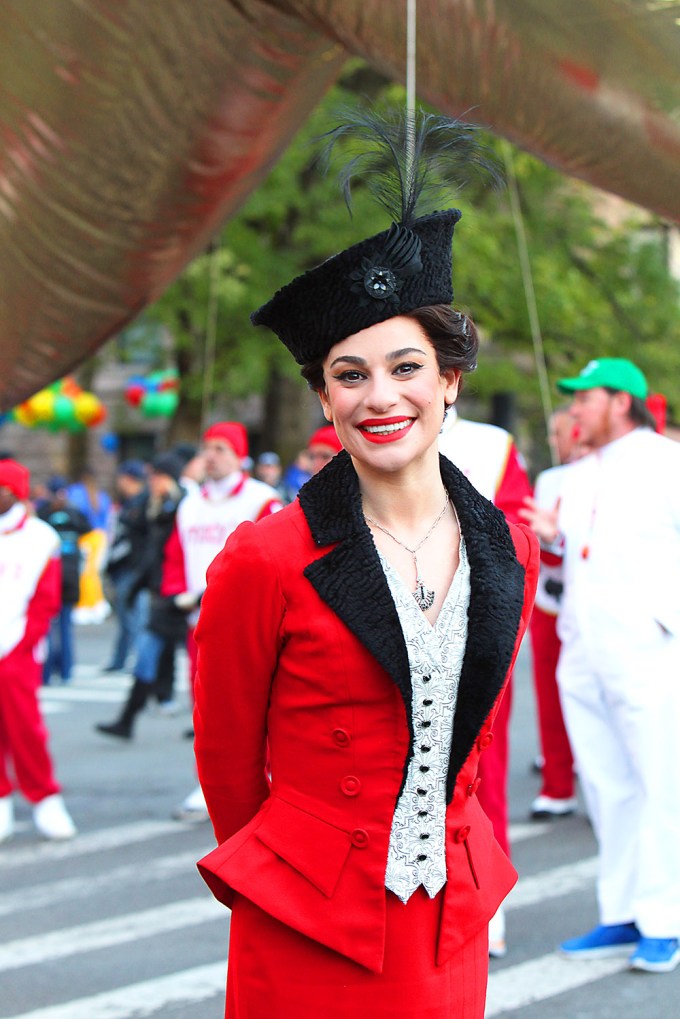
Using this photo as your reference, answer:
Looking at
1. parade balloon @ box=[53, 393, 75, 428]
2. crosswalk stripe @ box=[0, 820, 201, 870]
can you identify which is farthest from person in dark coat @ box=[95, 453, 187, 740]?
parade balloon @ box=[53, 393, 75, 428]

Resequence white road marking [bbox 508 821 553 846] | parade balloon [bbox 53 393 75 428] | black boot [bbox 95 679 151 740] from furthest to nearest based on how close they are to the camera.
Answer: parade balloon [bbox 53 393 75 428]
black boot [bbox 95 679 151 740]
white road marking [bbox 508 821 553 846]

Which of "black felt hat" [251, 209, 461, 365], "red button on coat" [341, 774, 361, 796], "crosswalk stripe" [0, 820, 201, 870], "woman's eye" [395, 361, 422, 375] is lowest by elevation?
"crosswalk stripe" [0, 820, 201, 870]

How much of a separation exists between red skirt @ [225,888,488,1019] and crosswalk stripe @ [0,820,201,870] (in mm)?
4596

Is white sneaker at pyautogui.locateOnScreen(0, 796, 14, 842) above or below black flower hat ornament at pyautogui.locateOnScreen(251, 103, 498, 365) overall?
below

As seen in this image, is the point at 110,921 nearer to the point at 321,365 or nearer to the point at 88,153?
the point at 88,153

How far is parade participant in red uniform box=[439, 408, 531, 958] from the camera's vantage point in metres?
4.98

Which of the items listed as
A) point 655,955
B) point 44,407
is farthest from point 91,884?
point 44,407

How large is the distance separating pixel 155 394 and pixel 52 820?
1781cm

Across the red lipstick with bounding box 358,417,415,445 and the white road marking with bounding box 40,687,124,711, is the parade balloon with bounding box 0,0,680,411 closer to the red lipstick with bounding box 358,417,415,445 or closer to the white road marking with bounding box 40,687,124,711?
the red lipstick with bounding box 358,417,415,445

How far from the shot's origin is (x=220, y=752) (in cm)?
241

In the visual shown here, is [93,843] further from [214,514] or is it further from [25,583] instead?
A: [214,514]

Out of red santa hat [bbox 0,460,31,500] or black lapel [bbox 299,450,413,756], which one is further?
red santa hat [bbox 0,460,31,500]

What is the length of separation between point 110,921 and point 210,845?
124 cm

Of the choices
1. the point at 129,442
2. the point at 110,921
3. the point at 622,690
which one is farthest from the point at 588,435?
the point at 129,442
